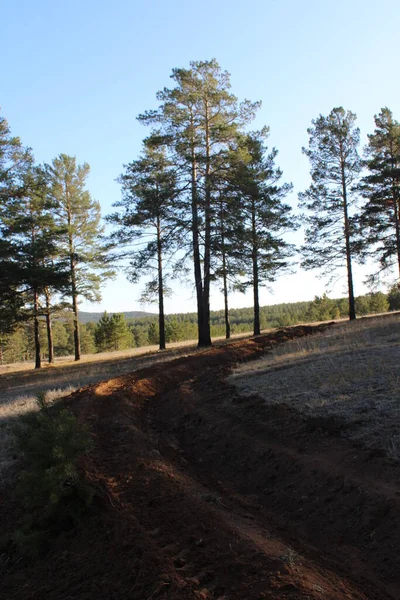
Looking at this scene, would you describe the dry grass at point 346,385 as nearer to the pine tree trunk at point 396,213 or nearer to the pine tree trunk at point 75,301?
the pine tree trunk at point 396,213

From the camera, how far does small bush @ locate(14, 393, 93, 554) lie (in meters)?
4.65

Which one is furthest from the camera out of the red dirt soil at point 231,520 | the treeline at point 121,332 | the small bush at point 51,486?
the treeline at point 121,332

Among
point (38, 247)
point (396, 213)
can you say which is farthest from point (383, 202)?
point (38, 247)

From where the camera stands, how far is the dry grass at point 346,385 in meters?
6.66

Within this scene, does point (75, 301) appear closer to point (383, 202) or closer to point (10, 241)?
point (10, 241)

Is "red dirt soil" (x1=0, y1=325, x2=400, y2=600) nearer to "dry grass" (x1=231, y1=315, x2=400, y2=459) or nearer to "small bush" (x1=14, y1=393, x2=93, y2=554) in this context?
"small bush" (x1=14, y1=393, x2=93, y2=554)

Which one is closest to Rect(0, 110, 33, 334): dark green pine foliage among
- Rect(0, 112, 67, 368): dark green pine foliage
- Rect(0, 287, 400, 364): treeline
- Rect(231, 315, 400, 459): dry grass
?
Rect(0, 112, 67, 368): dark green pine foliage

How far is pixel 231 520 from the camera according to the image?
15.3 feet

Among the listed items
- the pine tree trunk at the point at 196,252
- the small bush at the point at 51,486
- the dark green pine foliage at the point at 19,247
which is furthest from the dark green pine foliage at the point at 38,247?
the small bush at the point at 51,486

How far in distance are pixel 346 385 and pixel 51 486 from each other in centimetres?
654

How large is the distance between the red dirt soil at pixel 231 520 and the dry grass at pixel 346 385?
36 cm

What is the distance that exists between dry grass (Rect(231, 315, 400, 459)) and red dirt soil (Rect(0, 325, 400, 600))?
1.19ft

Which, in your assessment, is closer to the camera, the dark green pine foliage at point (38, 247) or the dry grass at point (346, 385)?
the dry grass at point (346, 385)

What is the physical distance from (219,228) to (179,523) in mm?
18535
